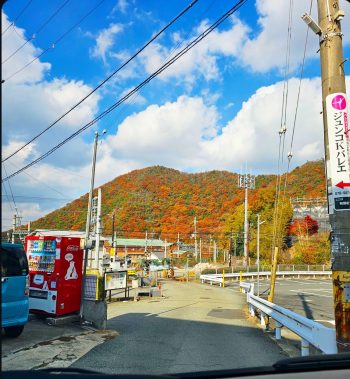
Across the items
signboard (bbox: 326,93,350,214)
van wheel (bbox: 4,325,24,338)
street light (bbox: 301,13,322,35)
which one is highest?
street light (bbox: 301,13,322,35)

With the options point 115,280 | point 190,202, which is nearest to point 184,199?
point 190,202

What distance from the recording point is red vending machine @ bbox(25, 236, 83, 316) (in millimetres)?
10086

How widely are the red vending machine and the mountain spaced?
66052mm

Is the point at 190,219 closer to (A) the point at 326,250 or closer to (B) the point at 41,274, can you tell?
(A) the point at 326,250

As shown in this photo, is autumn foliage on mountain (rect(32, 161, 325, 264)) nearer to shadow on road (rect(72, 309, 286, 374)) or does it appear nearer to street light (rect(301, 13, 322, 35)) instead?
shadow on road (rect(72, 309, 286, 374))

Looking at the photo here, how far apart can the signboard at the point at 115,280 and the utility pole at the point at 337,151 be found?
13.0m

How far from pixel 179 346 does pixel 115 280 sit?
34.2ft

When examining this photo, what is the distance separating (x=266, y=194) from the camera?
78.1m

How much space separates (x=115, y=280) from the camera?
714 inches

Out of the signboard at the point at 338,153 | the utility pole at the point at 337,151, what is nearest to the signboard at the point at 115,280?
the utility pole at the point at 337,151

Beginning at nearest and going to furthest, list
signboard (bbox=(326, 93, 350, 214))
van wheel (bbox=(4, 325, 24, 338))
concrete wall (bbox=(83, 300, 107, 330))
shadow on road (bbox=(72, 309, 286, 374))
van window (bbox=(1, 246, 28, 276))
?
signboard (bbox=(326, 93, 350, 214)), shadow on road (bbox=(72, 309, 286, 374)), van window (bbox=(1, 246, 28, 276)), van wheel (bbox=(4, 325, 24, 338)), concrete wall (bbox=(83, 300, 107, 330))

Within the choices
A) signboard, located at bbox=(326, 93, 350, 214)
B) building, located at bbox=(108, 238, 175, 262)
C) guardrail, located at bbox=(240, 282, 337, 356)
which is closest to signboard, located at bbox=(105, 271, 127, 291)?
guardrail, located at bbox=(240, 282, 337, 356)

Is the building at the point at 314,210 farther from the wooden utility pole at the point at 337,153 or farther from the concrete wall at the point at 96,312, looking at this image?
the wooden utility pole at the point at 337,153

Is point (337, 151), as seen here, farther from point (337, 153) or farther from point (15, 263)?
point (15, 263)
